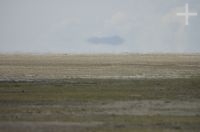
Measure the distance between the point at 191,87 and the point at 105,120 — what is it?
23029 millimetres

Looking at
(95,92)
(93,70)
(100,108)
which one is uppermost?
(93,70)

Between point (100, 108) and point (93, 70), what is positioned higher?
point (93, 70)

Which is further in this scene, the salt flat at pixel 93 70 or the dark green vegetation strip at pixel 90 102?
the salt flat at pixel 93 70

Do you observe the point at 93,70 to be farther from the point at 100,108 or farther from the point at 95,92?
the point at 100,108

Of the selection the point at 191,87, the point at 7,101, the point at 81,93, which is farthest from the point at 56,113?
the point at 191,87

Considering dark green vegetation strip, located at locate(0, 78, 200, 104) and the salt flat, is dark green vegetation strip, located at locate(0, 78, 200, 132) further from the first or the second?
the salt flat

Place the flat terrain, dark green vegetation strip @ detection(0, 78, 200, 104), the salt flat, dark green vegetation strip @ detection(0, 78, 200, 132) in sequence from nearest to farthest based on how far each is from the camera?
the flat terrain → dark green vegetation strip @ detection(0, 78, 200, 132) → dark green vegetation strip @ detection(0, 78, 200, 104) → the salt flat

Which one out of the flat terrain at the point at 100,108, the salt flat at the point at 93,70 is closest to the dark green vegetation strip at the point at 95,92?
the flat terrain at the point at 100,108

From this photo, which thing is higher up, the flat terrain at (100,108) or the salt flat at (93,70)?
the salt flat at (93,70)

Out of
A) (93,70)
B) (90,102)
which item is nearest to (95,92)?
(90,102)

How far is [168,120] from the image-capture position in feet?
83.1

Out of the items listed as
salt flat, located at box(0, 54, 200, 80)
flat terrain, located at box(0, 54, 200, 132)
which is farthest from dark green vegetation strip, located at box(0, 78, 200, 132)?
salt flat, located at box(0, 54, 200, 80)

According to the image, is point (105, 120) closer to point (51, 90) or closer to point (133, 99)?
point (133, 99)

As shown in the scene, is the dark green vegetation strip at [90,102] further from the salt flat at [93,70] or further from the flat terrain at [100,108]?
the salt flat at [93,70]
